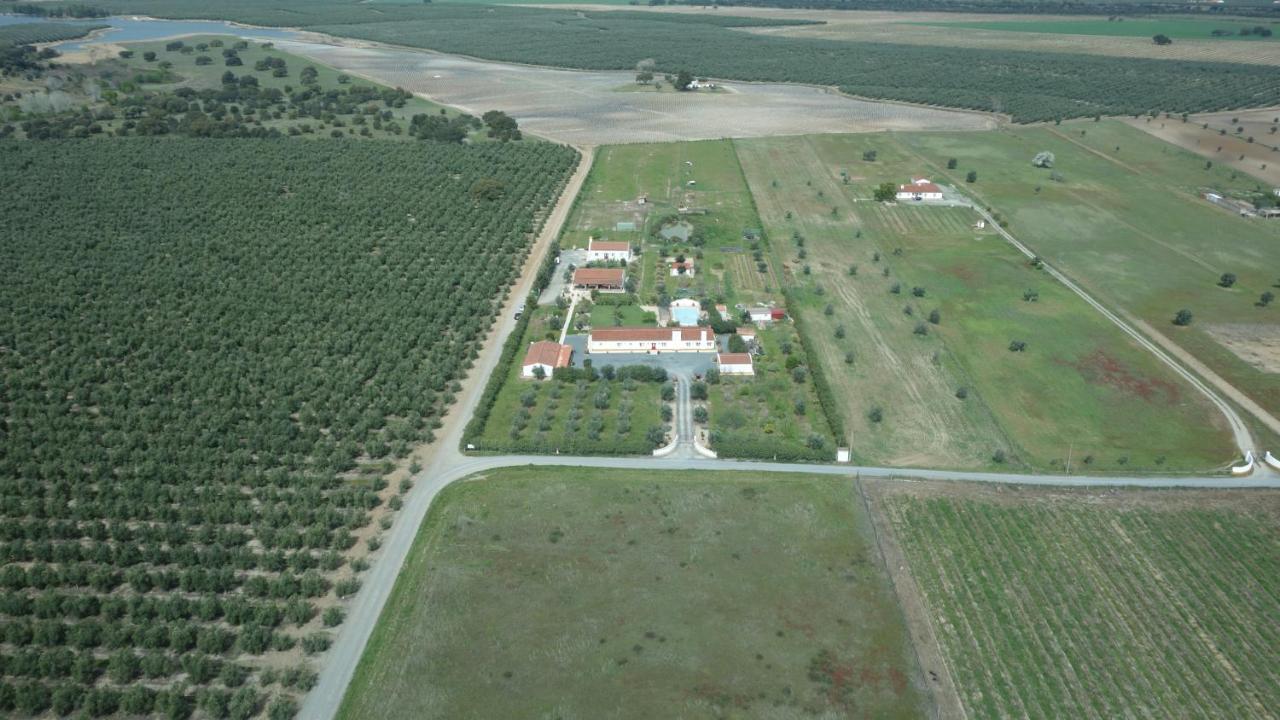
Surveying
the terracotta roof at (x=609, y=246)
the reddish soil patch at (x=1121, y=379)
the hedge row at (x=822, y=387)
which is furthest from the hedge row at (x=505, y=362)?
the reddish soil patch at (x=1121, y=379)

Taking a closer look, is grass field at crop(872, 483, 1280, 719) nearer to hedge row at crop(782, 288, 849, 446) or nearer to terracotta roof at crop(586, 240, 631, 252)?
hedge row at crop(782, 288, 849, 446)

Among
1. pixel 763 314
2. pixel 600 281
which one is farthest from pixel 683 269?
pixel 763 314

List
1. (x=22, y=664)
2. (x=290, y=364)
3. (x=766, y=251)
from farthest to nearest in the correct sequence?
(x=766, y=251)
(x=290, y=364)
(x=22, y=664)

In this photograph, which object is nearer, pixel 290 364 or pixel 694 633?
pixel 694 633

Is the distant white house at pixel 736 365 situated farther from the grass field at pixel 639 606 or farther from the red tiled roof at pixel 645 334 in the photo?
the grass field at pixel 639 606

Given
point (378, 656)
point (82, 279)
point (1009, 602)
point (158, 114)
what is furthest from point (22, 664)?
point (158, 114)

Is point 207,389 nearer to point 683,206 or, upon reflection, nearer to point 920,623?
point 920,623

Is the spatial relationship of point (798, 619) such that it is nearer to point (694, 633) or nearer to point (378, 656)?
point (694, 633)

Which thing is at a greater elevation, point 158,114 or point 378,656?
point 158,114
